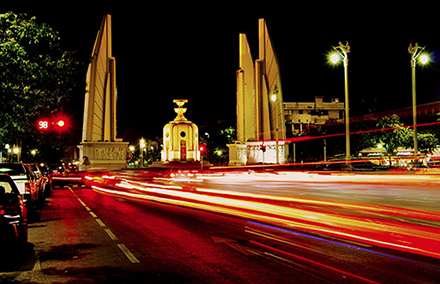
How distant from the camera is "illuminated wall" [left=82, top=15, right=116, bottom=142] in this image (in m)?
69.1

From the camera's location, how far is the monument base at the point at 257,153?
191ft

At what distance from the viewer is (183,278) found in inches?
243

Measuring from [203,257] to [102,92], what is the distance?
70.6 m

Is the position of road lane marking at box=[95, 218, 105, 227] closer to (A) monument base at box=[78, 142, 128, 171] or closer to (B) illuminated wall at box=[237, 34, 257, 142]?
(A) monument base at box=[78, 142, 128, 171]

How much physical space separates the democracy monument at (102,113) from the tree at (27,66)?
151 feet

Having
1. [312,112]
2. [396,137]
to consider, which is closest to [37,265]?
[396,137]

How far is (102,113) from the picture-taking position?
245 ft

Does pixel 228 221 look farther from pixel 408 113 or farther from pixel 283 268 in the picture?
pixel 408 113

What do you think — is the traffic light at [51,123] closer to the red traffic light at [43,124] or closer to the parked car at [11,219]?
the red traffic light at [43,124]

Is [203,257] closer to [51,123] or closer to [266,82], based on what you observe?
[51,123]

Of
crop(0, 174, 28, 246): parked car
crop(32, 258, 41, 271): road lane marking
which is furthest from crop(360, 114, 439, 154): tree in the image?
crop(32, 258, 41, 271): road lane marking

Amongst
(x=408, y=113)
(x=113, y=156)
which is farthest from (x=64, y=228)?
(x=408, y=113)

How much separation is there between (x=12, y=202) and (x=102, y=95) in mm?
69318

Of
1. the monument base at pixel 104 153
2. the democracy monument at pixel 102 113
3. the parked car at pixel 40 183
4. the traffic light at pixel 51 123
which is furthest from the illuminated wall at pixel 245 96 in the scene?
the parked car at pixel 40 183
